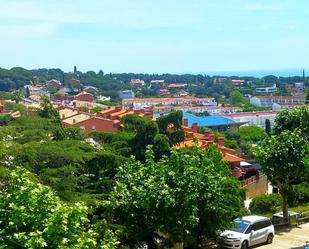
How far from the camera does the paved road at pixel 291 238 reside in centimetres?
1811

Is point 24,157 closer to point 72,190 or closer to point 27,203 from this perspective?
point 72,190

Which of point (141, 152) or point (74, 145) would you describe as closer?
point (74, 145)

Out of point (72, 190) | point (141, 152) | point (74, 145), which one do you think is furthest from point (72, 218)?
point (141, 152)

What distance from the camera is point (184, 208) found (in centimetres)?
1359

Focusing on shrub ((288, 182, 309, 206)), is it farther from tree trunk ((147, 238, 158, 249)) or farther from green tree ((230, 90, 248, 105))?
green tree ((230, 90, 248, 105))

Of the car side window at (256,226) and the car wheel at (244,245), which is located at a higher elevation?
the car side window at (256,226)

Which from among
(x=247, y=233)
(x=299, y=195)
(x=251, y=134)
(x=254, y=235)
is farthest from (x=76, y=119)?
(x=247, y=233)

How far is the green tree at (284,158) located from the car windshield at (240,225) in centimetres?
373

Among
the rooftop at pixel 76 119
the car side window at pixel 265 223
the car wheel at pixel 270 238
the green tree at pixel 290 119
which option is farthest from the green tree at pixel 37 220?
the rooftop at pixel 76 119

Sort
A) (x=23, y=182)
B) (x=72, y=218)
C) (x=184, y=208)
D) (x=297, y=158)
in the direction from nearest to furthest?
1. (x=72, y=218)
2. (x=23, y=182)
3. (x=184, y=208)
4. (x=297, y=158)

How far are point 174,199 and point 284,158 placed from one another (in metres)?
7.98

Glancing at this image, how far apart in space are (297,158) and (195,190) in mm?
7396

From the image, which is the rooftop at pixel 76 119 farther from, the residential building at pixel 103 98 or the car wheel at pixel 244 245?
the residential building at pixel 103 98

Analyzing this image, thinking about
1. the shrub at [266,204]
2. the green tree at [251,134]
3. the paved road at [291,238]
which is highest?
the paved road at [291,238]
